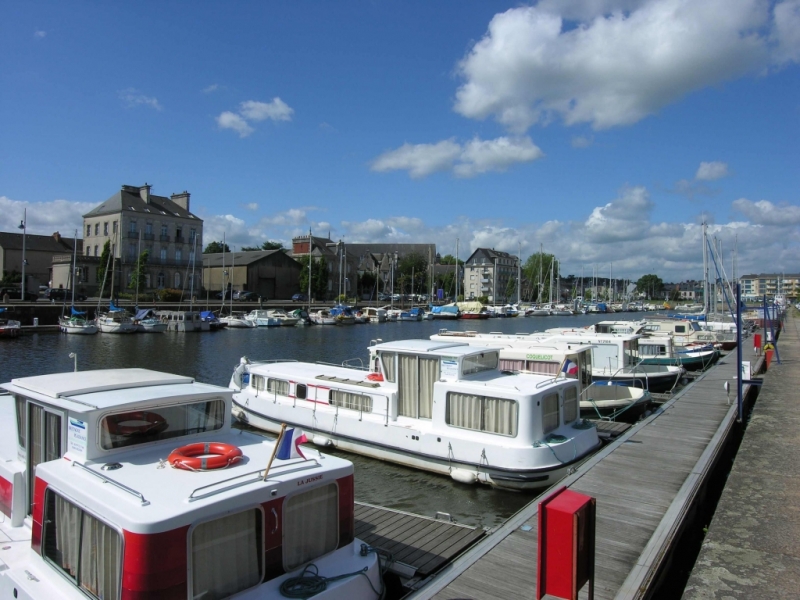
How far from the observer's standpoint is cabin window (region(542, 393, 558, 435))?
49.2ft

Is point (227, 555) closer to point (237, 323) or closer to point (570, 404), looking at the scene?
point (570, 404)

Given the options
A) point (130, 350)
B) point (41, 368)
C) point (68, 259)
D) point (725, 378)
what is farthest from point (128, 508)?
point (68, 259)

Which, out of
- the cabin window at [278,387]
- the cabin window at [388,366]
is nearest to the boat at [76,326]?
the cabin window at [278,387]

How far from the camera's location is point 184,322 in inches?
2643

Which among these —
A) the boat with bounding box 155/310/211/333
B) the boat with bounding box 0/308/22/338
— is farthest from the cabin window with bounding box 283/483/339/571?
the boat with bounding box 155/310/211/333

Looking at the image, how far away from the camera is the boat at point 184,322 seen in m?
66.9

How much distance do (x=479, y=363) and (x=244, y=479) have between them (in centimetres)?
1072

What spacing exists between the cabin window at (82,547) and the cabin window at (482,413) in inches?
400

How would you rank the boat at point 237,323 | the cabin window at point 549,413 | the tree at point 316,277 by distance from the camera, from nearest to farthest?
the cabin window at point 549,413, the boat at point 237,323, the tree at point 316,277

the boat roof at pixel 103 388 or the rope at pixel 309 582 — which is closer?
the rope at pixel 309 582

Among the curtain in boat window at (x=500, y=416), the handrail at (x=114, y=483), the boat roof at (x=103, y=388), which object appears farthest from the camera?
the curtain in boat window at (x=500, y=416)

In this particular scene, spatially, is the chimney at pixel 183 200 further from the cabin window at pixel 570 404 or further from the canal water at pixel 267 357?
the cabin window at pixel 570 404

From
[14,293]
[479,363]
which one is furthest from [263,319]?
[479,363]

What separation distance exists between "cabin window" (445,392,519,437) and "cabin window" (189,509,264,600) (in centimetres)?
913
